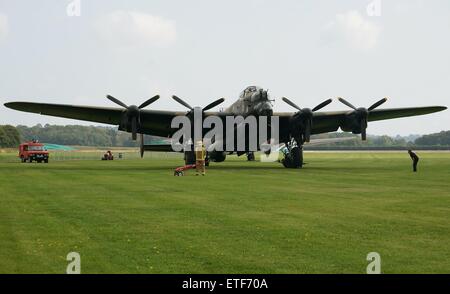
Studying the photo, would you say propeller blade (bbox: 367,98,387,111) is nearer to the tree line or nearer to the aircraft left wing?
the aircraft left wing

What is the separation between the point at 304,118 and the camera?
40.9m

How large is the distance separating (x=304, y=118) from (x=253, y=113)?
3.26m

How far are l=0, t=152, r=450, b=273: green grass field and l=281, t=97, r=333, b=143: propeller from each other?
61.6ft

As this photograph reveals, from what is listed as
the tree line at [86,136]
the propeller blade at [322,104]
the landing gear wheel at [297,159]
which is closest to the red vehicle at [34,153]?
the landing gear wheel at [297,159]

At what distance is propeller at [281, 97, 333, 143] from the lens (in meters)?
40.6

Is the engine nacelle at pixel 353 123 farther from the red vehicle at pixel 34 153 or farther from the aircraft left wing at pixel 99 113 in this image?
the red vehicle at pixel 34 153

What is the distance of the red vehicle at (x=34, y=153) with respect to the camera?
57.9 meters

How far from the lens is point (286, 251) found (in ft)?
35.0

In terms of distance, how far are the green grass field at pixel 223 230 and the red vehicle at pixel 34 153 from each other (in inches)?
1445

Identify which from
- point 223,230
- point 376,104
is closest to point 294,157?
point 376,104

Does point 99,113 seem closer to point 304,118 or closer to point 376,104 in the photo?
point 304,118
